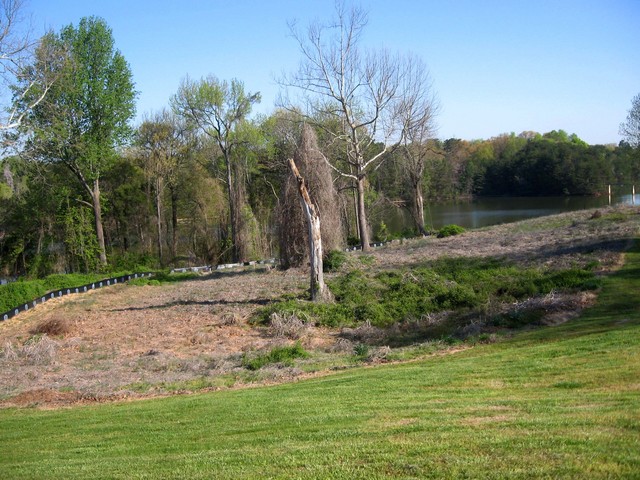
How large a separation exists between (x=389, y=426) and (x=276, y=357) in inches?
295

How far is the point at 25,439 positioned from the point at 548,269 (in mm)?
17171

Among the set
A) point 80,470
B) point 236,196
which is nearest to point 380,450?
point 80,470

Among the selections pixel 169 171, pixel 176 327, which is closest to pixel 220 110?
pixel 169 171

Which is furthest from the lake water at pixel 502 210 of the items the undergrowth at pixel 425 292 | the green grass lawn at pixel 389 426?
the green grass lawn at pixel 389 426

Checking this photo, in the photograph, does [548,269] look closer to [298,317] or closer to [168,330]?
[298,317]

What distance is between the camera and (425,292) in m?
19.0

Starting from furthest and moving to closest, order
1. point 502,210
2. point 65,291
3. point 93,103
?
point 502,210, point 93,103, point 65,291

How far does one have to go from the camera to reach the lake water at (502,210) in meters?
57.2

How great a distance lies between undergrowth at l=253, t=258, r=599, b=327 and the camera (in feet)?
57.8

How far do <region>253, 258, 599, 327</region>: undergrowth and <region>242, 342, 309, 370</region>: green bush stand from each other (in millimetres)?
3238

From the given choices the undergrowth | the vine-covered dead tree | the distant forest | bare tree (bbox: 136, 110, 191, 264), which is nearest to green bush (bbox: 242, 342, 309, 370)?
the undergrowth

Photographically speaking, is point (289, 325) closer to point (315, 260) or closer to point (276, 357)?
point (276, 357)

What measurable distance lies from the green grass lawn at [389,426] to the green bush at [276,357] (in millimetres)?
2211

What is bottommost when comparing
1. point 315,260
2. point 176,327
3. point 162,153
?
point 176,327
